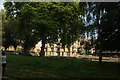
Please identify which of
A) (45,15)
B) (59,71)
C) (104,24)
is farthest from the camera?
(45,15)

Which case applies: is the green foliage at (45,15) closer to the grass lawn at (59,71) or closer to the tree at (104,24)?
the tree at (104,24)

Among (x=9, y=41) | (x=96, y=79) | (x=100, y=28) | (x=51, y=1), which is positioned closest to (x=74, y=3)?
(x=51, y=1)

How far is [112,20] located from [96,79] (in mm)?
5280

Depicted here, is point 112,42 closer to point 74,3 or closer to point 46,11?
point 46,11

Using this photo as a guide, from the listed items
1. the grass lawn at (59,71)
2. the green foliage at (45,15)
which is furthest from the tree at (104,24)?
the green foliage at (45,15)

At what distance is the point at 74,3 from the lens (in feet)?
104

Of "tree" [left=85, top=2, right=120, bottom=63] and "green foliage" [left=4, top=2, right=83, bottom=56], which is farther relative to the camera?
"green foliage" [left=4, top=2, right=83, bottom=56]

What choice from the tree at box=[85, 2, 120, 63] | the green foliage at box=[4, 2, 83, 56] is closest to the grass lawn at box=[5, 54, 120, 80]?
the tree at box=[85, 2, 120, 63]

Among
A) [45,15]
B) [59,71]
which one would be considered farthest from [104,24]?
[45,15]

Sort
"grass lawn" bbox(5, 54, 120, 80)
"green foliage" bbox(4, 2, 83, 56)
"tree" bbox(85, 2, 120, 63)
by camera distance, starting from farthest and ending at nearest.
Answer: "green foliage" bbox(4, 2, 83, 56)
"tree" bbox(85, 2, 120, 63)
"grass lawn" bbox(5, 54, 120, 80)

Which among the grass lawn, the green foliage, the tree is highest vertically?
the green foliage

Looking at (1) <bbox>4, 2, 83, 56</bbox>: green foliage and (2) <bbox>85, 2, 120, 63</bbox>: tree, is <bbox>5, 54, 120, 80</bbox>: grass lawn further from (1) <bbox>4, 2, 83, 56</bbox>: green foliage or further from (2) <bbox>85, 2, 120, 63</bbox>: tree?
(1) <bbox>4, 2, 83, 56</bbox>: green foliage

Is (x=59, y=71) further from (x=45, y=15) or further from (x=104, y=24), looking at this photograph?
(x=45, y=15)

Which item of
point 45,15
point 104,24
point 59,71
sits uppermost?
point 45,15
